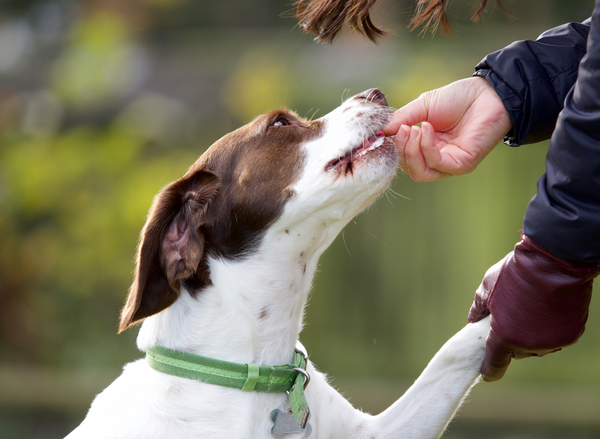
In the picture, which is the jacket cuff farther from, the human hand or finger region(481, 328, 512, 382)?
finger region(481, 328, 512, 382)

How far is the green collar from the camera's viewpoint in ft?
7.52

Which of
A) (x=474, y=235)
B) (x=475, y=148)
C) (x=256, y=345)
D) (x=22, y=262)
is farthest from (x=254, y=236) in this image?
(x=22, y=262)

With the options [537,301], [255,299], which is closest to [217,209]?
[255,299]

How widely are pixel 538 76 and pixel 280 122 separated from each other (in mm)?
1070

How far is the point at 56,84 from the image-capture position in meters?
6.30

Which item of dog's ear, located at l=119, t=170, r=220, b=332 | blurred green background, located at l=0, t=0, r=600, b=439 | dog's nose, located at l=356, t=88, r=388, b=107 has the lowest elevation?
blurred green background, located at l=0, t=0, r=600, b=439

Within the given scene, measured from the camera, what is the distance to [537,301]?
73.5 inches

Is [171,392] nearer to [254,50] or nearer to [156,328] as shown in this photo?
[156,328]

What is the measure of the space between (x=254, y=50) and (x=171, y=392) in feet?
16.3

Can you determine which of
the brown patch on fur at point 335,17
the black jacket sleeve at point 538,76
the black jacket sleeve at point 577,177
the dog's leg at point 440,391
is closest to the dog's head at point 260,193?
the brown patch on fur at point 335,17

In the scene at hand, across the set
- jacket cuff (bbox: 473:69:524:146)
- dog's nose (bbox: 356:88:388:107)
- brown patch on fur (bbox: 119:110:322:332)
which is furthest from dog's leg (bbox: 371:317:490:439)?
dog's nose (bbox: 356:88:388:107)

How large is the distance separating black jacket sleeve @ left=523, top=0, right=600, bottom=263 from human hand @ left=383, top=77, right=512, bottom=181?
0.50 metres

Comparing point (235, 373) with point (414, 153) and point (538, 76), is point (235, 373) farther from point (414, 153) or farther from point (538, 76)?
point (538, 76)

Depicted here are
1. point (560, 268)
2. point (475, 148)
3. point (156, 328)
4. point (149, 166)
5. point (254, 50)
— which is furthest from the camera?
point (254, 50)
